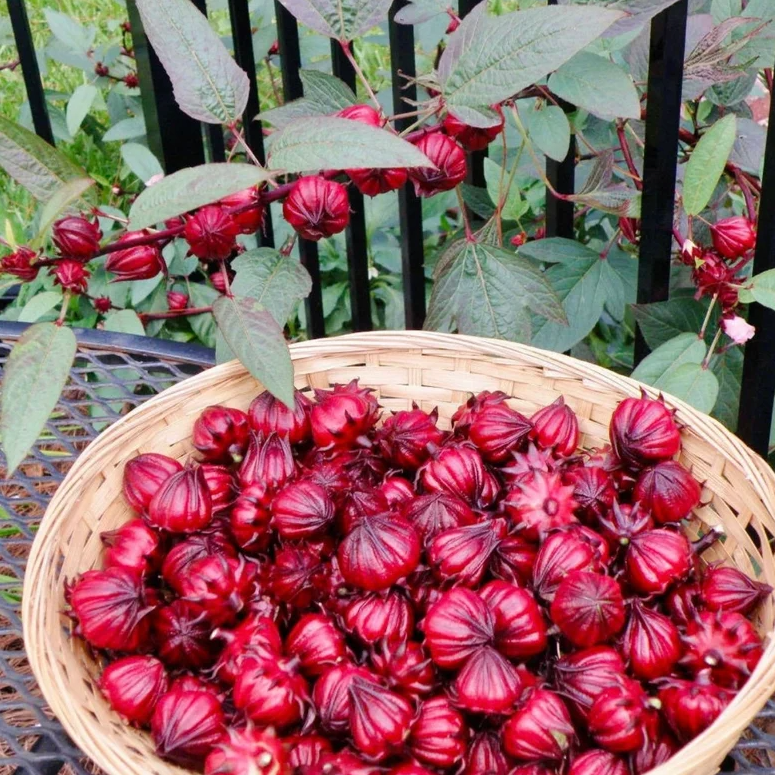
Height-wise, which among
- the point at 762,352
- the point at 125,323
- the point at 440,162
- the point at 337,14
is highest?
the point at 337,14

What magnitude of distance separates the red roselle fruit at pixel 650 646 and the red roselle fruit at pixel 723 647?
1 centimetres

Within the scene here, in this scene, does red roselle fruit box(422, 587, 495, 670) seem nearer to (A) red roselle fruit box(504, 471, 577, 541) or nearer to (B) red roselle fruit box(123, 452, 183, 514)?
(A) red roselle fruit box(504, 471, 577, 541)

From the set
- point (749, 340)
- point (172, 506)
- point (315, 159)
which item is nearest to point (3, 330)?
point (172, 506)

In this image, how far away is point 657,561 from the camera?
0.67 meters

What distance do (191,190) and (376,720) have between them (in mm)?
348

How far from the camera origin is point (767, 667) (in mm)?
555

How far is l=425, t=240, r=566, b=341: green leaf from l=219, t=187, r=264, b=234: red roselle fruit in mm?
221

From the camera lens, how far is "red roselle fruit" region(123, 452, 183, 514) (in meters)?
0.78

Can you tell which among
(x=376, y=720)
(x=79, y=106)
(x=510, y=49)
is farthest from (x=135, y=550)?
(x=79, y=106)

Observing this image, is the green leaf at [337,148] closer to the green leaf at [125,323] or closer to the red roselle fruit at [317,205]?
the red roselle fruit at [317,205]

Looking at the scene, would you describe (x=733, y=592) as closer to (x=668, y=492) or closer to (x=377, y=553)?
(x=668, y=492)

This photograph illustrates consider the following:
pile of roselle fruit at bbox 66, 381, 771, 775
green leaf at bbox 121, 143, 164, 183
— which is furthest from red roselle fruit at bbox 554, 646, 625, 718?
green leaf at bbox 121, 143, 164, 183

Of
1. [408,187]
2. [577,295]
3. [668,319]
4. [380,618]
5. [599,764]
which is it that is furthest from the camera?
[408,187]

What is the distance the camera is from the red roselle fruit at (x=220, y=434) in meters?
0.82
